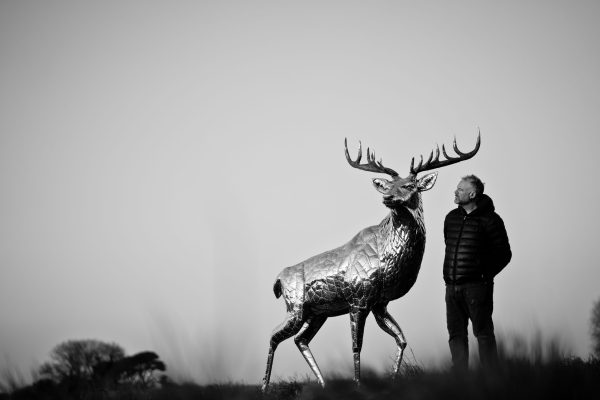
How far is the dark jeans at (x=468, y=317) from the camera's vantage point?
847cm

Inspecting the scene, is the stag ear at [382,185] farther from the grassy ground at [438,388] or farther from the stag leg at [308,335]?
the grassy ground at [438,388]

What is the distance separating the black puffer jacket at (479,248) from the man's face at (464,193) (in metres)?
0.14

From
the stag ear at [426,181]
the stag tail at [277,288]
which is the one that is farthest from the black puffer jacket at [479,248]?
the stag tail at [277,288]

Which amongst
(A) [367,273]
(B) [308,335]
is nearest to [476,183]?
(A) [367,273]

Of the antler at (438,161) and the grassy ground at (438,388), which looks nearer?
the grassy ground at (438,388)

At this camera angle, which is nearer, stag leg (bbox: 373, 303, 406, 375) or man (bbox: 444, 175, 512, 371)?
man (bbox: 444, 175, 512, 371)

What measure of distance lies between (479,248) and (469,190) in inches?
29.4

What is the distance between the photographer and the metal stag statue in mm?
9312

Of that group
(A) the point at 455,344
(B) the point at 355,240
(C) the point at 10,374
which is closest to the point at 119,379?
(C) the point at 10,374

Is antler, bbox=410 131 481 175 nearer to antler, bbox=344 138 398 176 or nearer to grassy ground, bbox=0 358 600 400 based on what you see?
antler, bbox=344 138 398 176

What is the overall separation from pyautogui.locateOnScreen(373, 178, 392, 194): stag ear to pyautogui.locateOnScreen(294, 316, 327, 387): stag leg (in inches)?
87.7

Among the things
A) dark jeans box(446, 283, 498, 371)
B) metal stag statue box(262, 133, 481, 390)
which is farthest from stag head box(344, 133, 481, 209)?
dark jeans box(446, 283, 498, 371)

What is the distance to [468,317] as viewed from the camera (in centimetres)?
886

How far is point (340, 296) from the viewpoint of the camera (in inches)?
380
